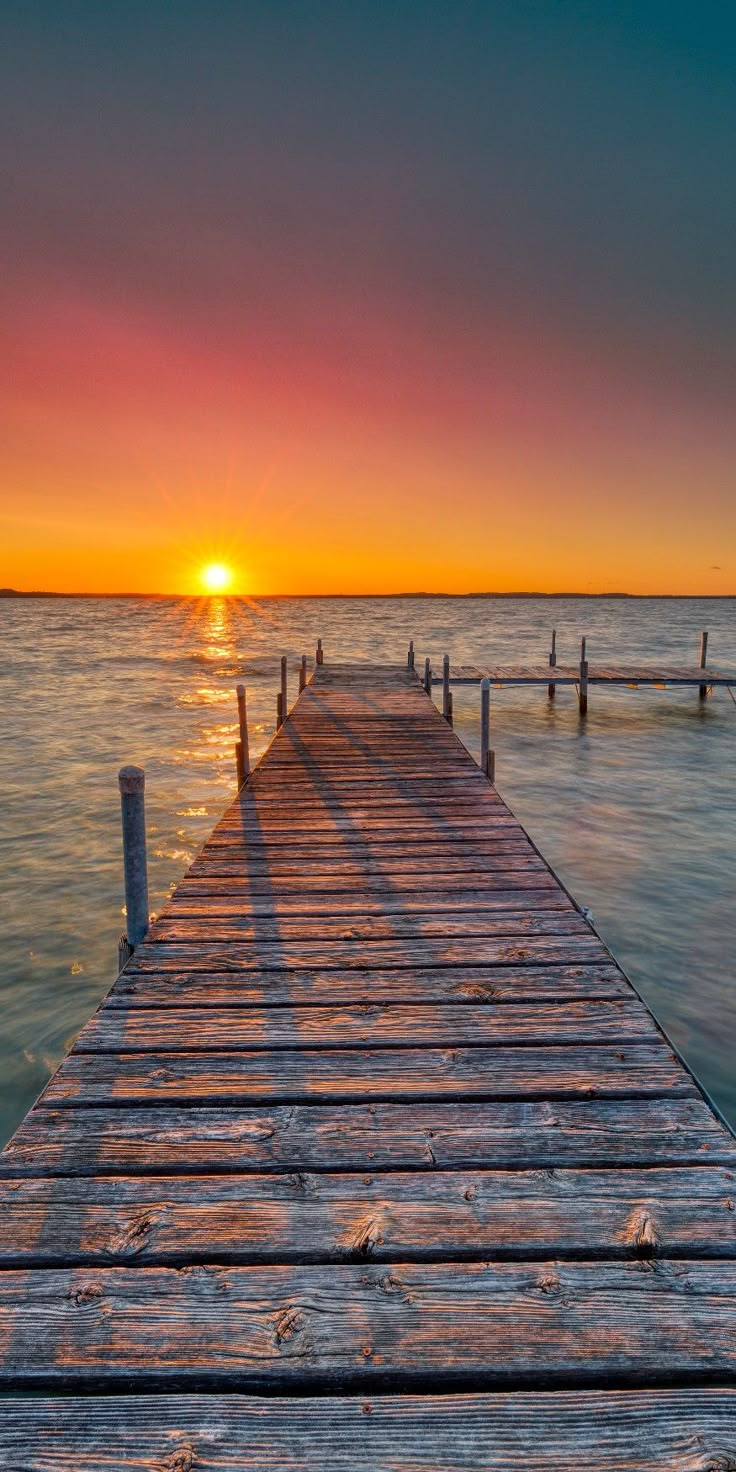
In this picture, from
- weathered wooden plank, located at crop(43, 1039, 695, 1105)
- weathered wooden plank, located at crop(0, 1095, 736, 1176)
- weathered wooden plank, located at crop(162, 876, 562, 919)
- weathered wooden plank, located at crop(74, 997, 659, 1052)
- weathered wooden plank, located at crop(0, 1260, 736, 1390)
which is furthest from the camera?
weathered wooden plank, located at crop(162, 876, 562, 919)

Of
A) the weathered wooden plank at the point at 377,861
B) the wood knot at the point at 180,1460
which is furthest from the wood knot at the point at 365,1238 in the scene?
the weathered wooden plank at the point at 377,861

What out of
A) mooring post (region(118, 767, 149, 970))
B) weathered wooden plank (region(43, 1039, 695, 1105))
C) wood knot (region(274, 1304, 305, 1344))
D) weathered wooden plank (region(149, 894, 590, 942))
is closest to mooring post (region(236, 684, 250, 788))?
mooring post (region(118, 767, 149, 970))

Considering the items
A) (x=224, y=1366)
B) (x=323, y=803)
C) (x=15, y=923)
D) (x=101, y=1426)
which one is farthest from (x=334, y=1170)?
(x=15, y=923)

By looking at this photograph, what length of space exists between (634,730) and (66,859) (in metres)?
18.1

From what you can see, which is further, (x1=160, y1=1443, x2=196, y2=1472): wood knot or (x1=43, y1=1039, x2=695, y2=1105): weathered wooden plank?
(x1=43, y1=1039, x2=695, y2=1105): weathered wooden plank

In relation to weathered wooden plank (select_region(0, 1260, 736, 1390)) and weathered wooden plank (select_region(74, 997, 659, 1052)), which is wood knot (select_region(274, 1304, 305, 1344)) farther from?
weathered wooden plank (select_region(74, 997, 659, 1052))

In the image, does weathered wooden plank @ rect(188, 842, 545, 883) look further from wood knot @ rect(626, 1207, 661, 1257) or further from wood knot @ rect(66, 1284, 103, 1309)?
wood knot @ rect(66, 1284, 103, 1309)

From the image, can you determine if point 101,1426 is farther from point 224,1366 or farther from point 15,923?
point 15,923

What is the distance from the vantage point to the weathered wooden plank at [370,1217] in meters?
2.40

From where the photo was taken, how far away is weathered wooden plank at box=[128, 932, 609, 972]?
4.48m

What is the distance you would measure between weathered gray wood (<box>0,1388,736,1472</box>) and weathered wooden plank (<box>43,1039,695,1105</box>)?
1.26m

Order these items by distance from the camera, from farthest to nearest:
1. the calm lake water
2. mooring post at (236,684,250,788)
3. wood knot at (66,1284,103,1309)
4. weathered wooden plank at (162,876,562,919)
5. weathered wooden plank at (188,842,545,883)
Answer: mooring post at (236,684,250,788)
the calm lake water
weathered wooden plank at (188,842,545,883)
weathered wooden plank at (162,876,562,919)
wood knot at (66,1284,103,1309)

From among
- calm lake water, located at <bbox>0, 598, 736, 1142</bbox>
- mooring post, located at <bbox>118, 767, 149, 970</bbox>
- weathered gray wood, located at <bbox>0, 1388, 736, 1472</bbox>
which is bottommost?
calm lake water, located at <bbox>0, 598, 736, 1142</bbox>

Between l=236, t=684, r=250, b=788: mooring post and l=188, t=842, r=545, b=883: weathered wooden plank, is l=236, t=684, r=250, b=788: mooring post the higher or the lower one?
the higher one
